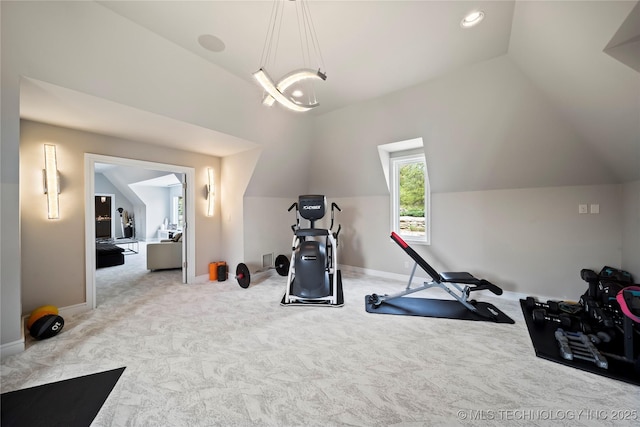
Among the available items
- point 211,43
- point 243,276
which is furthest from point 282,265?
point 211,43

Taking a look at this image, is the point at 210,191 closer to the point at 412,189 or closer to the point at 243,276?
the point at 243,276

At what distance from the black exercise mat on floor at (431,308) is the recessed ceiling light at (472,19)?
3.31 metres

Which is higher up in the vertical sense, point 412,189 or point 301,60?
point 301,60

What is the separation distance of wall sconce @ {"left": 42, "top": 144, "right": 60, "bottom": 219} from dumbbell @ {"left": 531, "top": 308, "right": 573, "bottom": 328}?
247 inches

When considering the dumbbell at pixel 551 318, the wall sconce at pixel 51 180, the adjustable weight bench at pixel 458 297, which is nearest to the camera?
the dumbbell at pixel 551 318

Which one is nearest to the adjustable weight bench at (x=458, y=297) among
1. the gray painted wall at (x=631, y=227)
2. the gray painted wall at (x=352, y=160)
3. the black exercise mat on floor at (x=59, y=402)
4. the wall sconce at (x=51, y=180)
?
the gray painted wall at (x=352, y=160)

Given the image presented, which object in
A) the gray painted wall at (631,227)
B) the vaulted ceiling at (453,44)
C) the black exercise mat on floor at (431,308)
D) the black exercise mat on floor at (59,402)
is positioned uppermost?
the vaulted ceiling at (453,44)

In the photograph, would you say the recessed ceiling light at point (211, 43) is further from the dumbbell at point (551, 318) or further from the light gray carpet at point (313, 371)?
the dumbbell at point (551, 318)

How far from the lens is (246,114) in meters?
3.67

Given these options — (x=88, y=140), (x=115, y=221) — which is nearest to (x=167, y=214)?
(x=115, y=221)

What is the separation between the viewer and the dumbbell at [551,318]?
8.97ft

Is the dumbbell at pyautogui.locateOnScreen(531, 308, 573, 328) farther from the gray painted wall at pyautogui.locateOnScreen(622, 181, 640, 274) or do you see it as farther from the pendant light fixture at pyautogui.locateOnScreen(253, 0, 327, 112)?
the pendant light fixture at pyautogui.locateOnScreen(253, 0, 327, 112)

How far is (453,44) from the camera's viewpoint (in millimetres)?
2533

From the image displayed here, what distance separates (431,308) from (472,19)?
3417 mm
